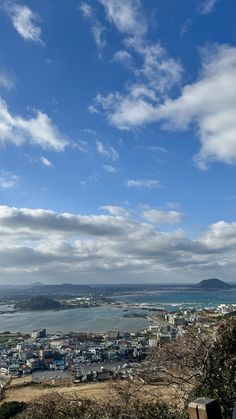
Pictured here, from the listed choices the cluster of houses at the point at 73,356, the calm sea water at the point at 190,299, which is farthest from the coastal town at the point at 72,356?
the calm sea water at the point at 190,299

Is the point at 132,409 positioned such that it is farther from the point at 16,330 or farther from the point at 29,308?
the point at 29,308

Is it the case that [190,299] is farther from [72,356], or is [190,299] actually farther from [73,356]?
[72,356]

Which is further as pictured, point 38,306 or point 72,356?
point 38,306

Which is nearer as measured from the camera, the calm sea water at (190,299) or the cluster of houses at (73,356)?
the cluster of houses at (73,356)

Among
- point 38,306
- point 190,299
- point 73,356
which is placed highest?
point 190,299

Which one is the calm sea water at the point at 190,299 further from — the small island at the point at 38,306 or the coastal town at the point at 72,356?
the coastal town at the point at 72,356

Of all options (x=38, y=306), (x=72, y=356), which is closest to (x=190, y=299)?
(x=38, y=306)

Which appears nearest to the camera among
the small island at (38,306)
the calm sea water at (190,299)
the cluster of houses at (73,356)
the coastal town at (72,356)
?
the coastal town at (72,356)

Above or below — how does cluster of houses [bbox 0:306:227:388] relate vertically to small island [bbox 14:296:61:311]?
below

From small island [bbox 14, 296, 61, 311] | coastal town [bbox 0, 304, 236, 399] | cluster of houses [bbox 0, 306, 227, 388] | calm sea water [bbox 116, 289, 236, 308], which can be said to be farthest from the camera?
small island [bbox 14, 296, 61, 311]

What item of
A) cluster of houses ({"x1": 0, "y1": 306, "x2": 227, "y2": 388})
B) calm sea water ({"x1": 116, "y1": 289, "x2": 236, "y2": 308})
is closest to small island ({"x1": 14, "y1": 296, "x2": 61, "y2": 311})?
calm sea water ({"x1": 116, "y1": 289, "x2": 236, "y2": 308})

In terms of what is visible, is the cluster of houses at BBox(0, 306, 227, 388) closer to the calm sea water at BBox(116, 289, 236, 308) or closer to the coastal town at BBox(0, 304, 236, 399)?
the coastal town at BBox(0, 304, 236, 399)

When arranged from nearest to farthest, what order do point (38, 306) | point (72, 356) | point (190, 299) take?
point (72, 356) → point (38, 306) → point (190, 299)

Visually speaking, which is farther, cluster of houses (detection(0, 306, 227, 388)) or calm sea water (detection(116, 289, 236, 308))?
calm sea water (detection(116, 289, 236, 308))
